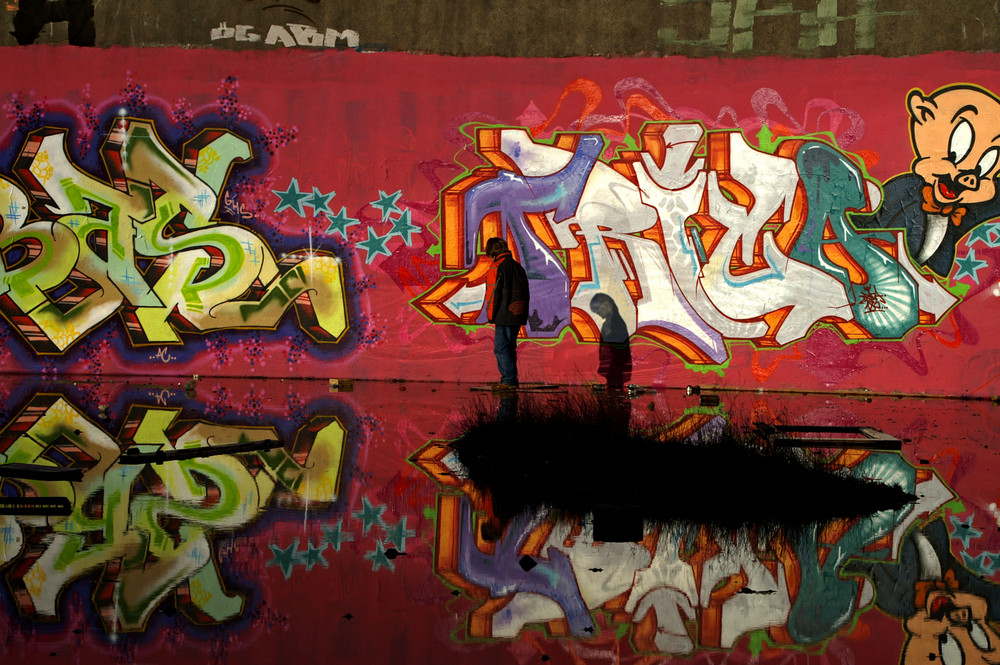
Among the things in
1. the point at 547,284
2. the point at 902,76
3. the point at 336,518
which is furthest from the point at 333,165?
the point at 336,518

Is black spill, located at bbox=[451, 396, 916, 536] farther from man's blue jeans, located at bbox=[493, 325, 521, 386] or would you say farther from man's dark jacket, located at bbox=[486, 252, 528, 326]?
man's blue jeans, located at bbox=[493, 325, 521, 386]

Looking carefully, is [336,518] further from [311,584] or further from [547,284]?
[547,284]

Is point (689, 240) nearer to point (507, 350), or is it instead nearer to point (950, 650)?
point (507, 350)

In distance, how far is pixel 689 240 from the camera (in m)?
13.0

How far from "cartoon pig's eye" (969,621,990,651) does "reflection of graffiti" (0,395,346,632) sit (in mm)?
2863

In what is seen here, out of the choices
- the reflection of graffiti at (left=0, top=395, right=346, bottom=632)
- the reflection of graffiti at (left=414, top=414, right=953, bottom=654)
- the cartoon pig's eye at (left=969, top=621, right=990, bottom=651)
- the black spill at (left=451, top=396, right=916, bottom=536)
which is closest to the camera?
the cartoon pig's eye at (left=969, top=621, right=990, bottom=651)

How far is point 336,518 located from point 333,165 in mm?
8303

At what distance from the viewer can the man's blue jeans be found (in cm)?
1121

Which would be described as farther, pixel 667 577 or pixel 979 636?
pixel 667 577

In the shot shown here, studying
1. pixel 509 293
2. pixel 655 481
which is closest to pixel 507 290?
pixel 509 293

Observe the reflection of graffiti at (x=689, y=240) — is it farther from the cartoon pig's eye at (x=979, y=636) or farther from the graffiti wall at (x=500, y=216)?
the cartoon pig's eye at (x=979, y=636)

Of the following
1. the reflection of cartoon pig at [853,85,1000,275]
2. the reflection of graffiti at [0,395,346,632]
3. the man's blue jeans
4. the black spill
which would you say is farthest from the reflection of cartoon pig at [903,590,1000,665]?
the reflection of cartoon pig at [853,85,1000,275]

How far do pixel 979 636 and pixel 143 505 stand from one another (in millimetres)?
4215

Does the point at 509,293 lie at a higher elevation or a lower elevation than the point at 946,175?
lower
